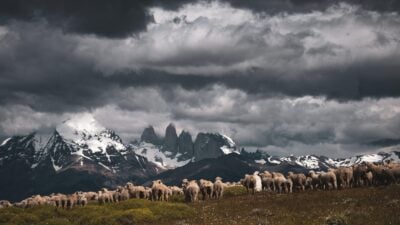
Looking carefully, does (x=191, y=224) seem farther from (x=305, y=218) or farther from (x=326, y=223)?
(x=326, y=223)

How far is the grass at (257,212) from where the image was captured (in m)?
39.4

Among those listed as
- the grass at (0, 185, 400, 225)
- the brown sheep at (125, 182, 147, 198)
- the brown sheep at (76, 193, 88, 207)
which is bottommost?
the grass at (0, 185, 400, 225)

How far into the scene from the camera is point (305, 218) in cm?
4150

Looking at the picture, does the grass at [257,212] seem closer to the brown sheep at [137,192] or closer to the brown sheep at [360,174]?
the brown sheep at [360,174]

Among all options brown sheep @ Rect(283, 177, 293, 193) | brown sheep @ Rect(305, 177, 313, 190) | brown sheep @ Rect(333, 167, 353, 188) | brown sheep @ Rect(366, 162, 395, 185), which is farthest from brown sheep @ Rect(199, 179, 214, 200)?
brown sheep @ Rect(366, 162, 395, 185)

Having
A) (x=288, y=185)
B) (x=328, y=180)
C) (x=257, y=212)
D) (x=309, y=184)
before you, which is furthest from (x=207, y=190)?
(x=257, y=212)

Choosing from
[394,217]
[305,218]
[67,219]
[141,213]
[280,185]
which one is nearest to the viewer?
[394,217]

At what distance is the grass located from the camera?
129ft

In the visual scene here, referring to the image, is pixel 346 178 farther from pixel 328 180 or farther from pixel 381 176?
pixel 381 176

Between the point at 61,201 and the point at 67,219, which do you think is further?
the point at 61,201

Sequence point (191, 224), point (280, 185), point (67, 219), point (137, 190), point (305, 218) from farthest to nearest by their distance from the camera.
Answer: point (137, 190), point (280, 185), point (67, 219), point (191, 224), point (305, 218)

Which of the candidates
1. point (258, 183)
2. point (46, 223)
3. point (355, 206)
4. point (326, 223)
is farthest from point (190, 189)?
point (326, 223)

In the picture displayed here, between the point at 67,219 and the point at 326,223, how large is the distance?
30.7m

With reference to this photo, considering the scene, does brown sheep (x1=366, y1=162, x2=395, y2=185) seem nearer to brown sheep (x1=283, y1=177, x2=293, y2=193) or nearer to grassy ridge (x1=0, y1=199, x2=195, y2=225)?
brown sheep (x1=283, y1=177, x2=293, y2=193)
